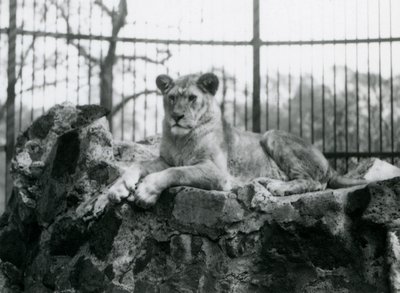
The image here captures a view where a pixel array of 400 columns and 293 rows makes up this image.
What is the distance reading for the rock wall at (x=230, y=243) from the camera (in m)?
4.83

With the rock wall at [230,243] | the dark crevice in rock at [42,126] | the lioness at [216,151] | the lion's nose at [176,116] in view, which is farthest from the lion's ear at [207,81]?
the dark crevice in rock at [42,126]

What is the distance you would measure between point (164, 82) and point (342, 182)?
2.06 metres

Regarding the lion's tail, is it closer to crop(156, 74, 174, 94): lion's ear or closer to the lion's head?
the lion's head

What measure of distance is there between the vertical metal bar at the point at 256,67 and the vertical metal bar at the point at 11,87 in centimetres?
332

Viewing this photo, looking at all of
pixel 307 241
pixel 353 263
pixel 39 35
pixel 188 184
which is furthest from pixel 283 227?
pixel 39 35

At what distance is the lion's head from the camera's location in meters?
6.11

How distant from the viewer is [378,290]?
475 cm

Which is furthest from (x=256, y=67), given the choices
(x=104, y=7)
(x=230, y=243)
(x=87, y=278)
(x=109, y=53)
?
(x=104, y=7)

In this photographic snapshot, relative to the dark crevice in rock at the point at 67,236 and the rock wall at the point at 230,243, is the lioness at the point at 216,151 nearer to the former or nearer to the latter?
the rock wall at the point at 230,243

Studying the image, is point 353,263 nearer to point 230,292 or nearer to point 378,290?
point 378,290

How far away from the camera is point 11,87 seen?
28.5 feet

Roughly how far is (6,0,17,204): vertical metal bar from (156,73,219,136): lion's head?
301 centimetres

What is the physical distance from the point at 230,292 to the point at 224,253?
0.31 meters

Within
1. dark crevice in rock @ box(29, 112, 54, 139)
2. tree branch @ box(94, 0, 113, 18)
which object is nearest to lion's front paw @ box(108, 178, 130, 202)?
dark crevice in rock @ box(29, 112, 54, 139)
